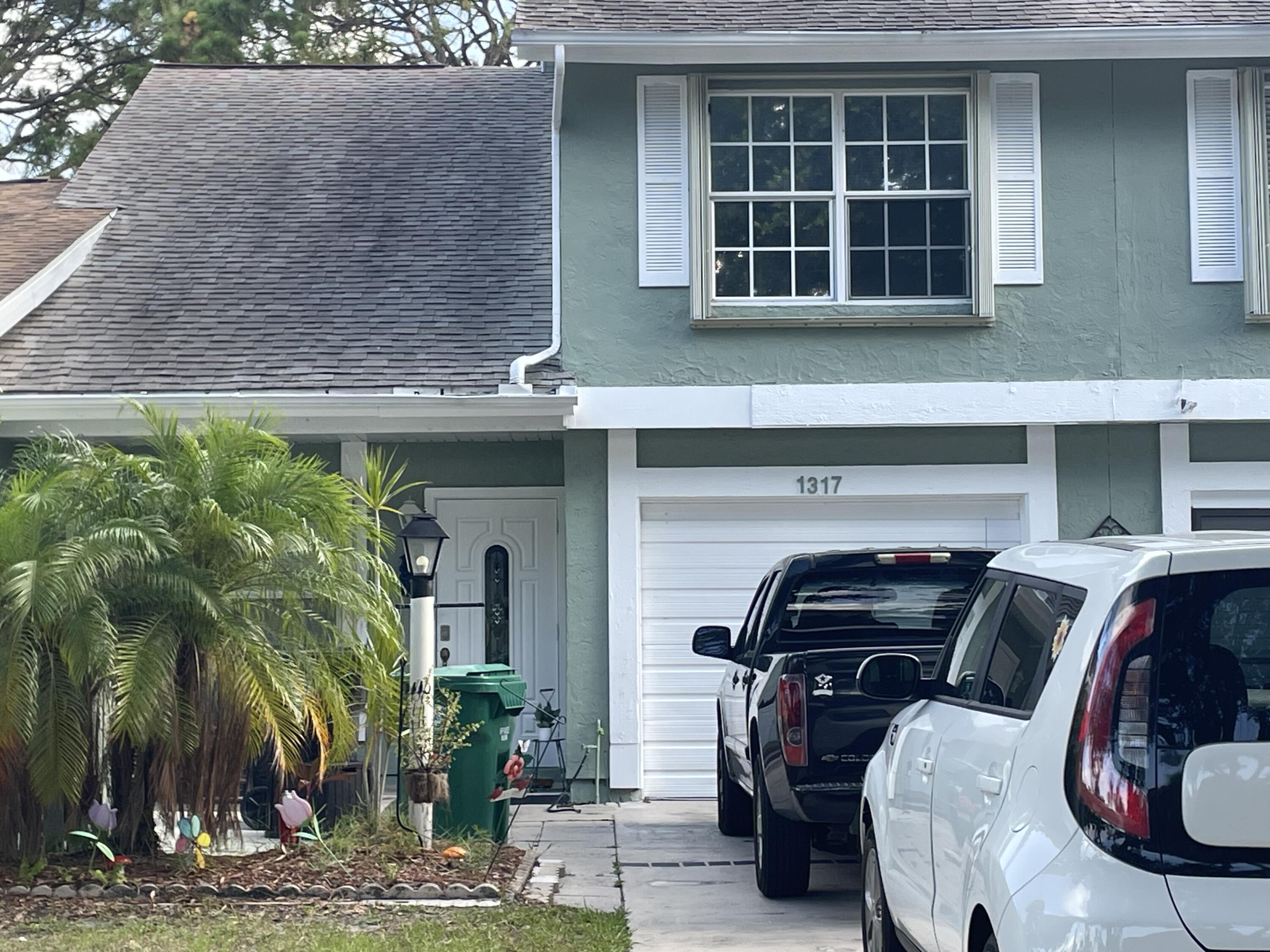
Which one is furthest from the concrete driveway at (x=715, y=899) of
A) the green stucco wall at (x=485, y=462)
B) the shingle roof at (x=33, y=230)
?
the shingle roof at (x=33, y=230)

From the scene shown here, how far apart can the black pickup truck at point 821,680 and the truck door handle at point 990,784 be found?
3195 mm

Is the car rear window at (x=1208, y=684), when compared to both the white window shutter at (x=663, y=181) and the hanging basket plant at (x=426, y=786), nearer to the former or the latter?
the hanging basket plant at (x=426, y=786)

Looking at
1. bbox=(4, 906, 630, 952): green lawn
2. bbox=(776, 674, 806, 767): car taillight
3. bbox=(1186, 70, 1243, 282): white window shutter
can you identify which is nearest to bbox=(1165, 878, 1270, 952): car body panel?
bbox=(4, 906, 630, 952): green lawn

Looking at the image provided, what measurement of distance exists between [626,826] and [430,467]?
150 inches

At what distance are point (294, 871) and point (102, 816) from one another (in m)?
1.09

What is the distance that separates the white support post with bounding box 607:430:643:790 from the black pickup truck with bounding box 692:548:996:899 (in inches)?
92.9

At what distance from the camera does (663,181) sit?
12.2m

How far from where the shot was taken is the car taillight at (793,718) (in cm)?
750

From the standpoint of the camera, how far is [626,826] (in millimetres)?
10852

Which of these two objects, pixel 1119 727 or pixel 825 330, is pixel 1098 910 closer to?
pixel 1119 727

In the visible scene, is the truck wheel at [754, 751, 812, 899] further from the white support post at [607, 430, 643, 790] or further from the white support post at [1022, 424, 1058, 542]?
the white support post at [1022, 424, 1058, 542]

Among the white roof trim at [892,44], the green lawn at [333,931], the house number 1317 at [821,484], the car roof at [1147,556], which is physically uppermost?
the white roof trim at [892,44]

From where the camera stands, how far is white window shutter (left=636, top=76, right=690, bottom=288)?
39.8 feet

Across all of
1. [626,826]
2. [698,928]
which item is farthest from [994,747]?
[626,826]
